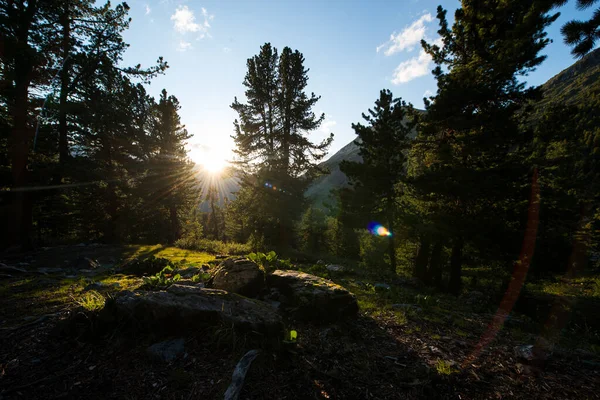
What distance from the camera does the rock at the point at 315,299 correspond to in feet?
15.7

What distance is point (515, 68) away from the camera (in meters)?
9.93

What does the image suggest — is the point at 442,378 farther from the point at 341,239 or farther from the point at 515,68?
the point at 341,239

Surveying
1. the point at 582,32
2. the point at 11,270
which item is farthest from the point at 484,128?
the point at 11,270

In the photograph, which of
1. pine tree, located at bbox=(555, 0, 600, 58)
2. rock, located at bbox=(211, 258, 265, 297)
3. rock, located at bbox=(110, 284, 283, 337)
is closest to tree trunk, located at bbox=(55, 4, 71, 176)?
rock, located at bbox=(211, 258, 265, 297)

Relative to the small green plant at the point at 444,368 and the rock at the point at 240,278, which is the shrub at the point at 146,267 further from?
the small green plant at the point at 444,368

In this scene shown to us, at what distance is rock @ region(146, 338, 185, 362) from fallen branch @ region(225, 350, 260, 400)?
956mm

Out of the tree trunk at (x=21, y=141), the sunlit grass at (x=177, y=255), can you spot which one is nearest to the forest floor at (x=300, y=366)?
the sunlit grass at (x=177, y=255)

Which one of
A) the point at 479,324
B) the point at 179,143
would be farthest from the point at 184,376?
the point at 179,143

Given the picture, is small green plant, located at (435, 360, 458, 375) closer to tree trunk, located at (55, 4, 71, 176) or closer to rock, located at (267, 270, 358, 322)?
rock, located at (267, 270, 358, 322)

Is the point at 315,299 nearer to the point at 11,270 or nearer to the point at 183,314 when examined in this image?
the point at 183,314

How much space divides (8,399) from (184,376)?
164cm

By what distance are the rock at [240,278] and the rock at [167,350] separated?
6.17 ft

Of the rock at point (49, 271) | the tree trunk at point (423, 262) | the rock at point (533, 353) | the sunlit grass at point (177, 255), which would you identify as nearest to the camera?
the rock at point (533, 353)

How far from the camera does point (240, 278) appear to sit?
555cm
